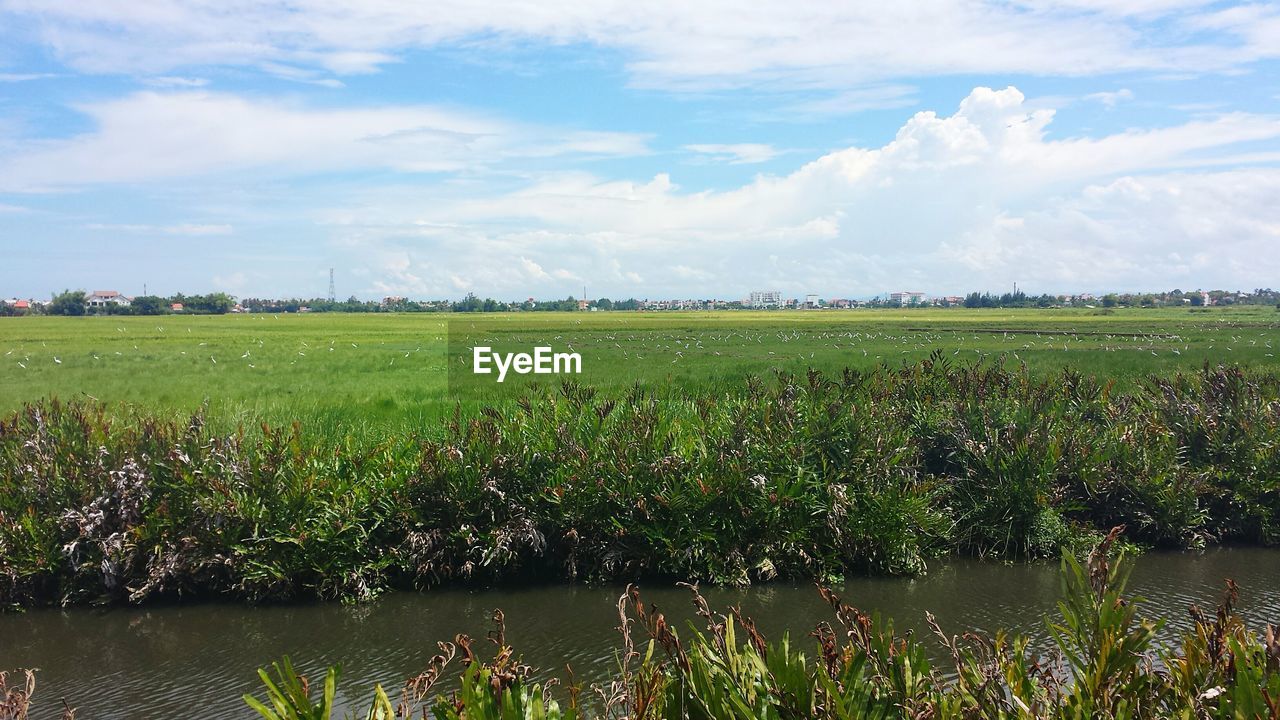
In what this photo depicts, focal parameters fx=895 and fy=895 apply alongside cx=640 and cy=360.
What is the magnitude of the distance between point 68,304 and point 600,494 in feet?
281

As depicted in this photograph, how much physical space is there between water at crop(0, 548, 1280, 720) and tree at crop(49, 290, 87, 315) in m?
82.8

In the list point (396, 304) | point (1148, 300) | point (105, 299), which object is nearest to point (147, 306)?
point (105, 299)

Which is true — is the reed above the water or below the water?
above

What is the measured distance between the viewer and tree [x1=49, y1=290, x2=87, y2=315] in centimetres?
8000

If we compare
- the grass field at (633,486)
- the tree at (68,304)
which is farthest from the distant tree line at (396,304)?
the grass field at (633,486)

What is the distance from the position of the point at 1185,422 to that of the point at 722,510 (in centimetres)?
807

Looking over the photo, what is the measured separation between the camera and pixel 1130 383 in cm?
1991

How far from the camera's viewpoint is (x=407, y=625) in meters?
10.3

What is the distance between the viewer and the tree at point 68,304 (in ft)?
262

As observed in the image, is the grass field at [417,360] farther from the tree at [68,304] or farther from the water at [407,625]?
the tree at [68,304]

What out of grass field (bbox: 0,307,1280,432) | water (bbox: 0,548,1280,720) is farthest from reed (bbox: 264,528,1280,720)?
grass field (bbox: 0,307,1280,432)

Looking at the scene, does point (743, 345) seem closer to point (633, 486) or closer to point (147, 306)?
point (633, 486)

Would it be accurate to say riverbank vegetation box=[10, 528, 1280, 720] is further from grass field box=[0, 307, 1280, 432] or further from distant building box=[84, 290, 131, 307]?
distant building box=[84, 290, 131, 307]

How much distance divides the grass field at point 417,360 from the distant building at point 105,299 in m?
35.7
